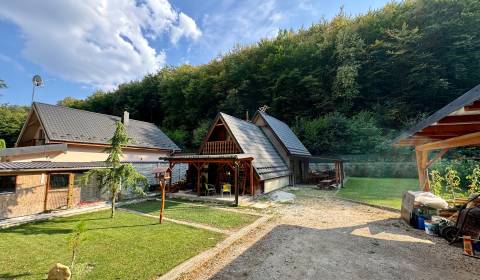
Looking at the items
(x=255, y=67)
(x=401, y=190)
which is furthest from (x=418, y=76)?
(x=255, y=67)

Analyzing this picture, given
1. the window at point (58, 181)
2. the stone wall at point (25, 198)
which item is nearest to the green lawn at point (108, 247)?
the stone wall at point (25, 198)

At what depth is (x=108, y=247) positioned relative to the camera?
5.73m

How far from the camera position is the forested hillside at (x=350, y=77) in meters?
21.7

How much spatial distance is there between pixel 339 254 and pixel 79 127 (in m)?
17.1

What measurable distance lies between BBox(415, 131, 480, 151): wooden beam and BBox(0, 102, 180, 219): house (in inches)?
485

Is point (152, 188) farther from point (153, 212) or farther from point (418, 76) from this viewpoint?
point (418, 76)

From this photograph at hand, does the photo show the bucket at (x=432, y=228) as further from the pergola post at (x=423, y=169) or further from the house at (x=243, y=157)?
the house at (x=243, y=157)

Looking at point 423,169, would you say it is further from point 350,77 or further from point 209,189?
point 350,77

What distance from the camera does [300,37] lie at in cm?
3120

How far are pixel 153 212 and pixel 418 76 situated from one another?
26870 mm

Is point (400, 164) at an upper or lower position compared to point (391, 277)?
upper

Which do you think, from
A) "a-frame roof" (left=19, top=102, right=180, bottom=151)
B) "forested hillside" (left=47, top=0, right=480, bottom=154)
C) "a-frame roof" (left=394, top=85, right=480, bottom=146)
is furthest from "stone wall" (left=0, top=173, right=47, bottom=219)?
"forested hillside" (left=47, top=0, right=480, bottom=154)

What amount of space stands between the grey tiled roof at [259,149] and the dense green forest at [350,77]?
831 cm

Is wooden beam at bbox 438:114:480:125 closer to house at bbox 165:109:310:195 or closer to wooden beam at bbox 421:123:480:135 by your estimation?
wooden beam at bbox 421:123:480:135
